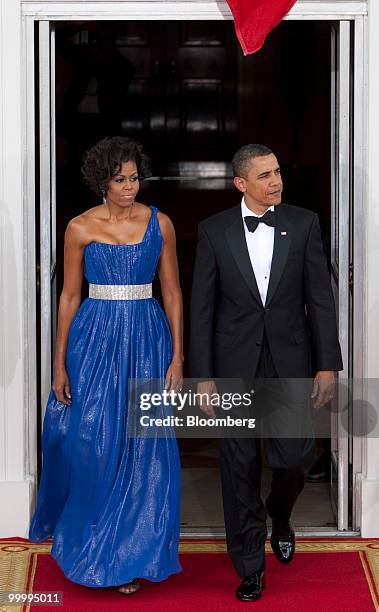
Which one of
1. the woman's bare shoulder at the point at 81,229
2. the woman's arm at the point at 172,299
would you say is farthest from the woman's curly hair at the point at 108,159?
the woman's arm at the point at 172,299

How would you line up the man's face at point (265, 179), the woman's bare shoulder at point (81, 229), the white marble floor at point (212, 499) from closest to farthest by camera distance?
1. the man's face at point (265, 179)
2. the woman's bare shoulder at point (81, 229)
3. the white marble floor at point (212, 499)

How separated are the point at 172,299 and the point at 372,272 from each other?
1050 millimetres

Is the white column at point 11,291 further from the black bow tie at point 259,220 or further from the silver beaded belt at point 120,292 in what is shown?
the black bow tie at point 259,220

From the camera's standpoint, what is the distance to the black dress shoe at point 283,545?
559cm

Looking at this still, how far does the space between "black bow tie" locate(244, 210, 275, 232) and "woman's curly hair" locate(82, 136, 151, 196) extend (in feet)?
1.49

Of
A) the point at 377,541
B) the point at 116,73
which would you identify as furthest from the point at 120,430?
the point at 116,73

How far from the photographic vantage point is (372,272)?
19.7 feet

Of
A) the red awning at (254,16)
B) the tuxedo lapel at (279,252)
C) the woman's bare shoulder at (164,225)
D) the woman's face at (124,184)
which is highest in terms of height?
the red awning at (254,16)

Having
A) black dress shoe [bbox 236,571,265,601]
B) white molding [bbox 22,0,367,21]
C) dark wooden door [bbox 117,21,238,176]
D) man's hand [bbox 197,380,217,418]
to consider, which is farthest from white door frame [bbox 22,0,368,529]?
dark wooden door [bbox 117,21,238,176]

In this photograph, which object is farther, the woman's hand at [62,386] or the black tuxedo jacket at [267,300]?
the woman's hand at [62,386]

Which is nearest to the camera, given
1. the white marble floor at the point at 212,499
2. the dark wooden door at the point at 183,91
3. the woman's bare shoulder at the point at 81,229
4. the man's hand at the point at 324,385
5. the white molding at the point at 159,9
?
the man's hand at the point at 324,385

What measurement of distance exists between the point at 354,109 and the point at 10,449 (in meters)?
2.10

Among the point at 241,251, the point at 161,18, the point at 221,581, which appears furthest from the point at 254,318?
the point at 161,18

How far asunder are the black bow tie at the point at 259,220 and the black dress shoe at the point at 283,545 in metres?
1.22
